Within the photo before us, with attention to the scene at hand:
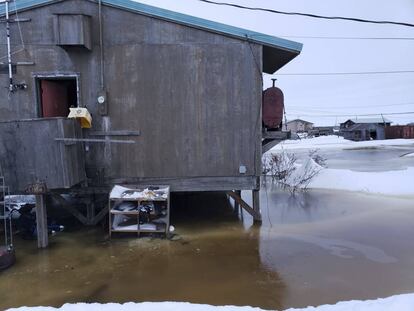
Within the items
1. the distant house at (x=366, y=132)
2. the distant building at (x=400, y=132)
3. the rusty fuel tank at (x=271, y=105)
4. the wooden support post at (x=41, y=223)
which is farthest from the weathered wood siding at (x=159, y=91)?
the distant building at (x=400, y=132)

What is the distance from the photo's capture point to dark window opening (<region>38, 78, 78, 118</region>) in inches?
385

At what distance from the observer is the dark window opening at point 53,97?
9.78m

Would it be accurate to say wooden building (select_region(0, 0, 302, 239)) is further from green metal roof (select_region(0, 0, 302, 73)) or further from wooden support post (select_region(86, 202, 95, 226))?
wooden support post (select_region(86, 202, 95, 226))

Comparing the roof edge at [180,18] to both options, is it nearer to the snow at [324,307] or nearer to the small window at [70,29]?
the small window at [70,29]

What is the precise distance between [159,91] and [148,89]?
0.85ft

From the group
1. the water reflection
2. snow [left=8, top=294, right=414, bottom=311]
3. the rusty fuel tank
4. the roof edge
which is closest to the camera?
snow [left=8, top=294, right=414, bottom=311]

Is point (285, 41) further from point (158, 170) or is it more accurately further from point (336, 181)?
point (336, 181)

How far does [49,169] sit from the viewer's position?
8.34 metres

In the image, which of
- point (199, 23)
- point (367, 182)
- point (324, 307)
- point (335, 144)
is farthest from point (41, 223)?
point (335, 144)

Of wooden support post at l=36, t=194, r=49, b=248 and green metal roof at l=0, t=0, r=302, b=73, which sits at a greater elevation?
green metal roof at l=0, t=0, r=302, b=73

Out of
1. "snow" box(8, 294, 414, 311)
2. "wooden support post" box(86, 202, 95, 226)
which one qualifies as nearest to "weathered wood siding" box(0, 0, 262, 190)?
"wooden support post" box(86, 202, 95, 226)

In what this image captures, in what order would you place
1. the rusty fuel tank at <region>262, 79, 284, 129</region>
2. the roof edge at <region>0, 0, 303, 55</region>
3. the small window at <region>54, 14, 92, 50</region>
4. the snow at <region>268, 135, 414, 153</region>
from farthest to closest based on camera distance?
the snow at <region>268, 135, 414, 153</region> < the rusty fuel tank at <region>262, 79, 284, 129</region> < the roof edge at <region>0, 0, 303, 55</region> < the small window at <region>54, 14, 92, 50</region>

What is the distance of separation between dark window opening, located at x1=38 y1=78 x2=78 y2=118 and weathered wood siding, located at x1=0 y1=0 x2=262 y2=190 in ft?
0.78

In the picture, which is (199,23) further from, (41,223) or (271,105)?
(41,223)
